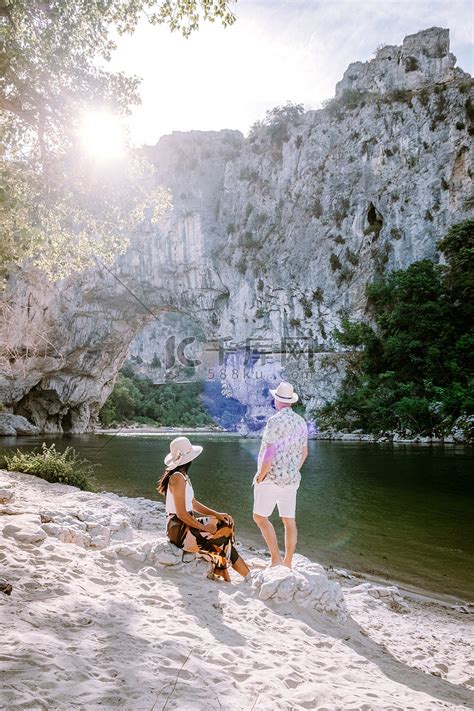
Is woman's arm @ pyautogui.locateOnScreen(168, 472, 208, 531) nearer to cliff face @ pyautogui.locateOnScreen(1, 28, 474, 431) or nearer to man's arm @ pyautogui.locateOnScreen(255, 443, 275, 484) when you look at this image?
man's arm @ pyautogui.locateOnScreen(255, 443, 275, 484)

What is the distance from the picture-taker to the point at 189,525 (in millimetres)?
4047

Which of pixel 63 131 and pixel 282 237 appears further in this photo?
pixel 282 237

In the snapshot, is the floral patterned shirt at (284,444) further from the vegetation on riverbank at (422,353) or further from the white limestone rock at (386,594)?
the vegetation on riverbank at (422,353)

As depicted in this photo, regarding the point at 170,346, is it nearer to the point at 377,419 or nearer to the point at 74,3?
the point at 377,419

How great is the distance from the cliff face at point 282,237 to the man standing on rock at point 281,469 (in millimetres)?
25986

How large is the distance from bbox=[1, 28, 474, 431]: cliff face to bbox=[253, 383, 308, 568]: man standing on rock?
1023 inches

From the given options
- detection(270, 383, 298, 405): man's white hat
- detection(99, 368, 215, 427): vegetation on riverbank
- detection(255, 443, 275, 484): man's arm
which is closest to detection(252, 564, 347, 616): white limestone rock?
detection(255, 443, 275, 484): man's arm

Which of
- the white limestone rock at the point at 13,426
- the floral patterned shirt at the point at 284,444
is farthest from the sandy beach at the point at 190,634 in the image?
the white limestone rock at the point at 13,426

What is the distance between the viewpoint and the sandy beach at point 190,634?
1920 mm

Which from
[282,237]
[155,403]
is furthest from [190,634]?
[155,403]

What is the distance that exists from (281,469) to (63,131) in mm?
5913

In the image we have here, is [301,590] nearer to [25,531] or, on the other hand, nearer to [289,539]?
[289,539]

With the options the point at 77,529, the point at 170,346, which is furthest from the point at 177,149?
the point at 77,529

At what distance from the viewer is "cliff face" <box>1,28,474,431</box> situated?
110ft
